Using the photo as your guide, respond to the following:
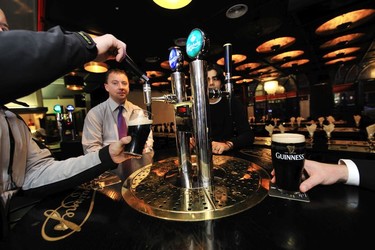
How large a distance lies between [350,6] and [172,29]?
354cm

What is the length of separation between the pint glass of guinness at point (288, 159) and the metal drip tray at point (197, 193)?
0.26ft

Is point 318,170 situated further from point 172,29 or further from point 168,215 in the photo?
point 172,29

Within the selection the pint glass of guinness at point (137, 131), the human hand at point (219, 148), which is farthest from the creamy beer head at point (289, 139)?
the human hand at point (219, 148)

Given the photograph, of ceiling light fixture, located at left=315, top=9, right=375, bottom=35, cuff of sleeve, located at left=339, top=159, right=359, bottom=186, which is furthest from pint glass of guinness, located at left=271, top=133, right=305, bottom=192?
ceiling light fixture, located at left=315, top=9, right=375, bottom=35

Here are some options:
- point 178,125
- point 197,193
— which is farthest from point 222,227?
point 178,125

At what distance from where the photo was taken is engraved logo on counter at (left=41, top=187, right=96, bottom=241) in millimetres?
530

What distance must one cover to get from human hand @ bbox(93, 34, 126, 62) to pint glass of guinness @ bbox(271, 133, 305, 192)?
0.72 m

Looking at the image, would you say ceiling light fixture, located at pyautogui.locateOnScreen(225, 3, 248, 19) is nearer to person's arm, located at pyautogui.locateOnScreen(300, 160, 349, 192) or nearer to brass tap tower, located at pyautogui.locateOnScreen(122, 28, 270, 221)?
brass tap tower, located at pyautogui.locateOnScreen(122, 28, 270, 221)

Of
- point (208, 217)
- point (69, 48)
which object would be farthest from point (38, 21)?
point (208, 217)

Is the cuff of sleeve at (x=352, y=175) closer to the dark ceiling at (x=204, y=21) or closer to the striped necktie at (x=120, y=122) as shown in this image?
the striped necktie at (x=120, y=122)

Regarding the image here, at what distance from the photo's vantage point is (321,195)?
645 mm

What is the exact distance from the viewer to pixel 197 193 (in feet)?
2.33

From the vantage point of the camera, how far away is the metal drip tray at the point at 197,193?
582 millimetres

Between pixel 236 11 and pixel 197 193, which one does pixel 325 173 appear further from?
pixel 236 11
